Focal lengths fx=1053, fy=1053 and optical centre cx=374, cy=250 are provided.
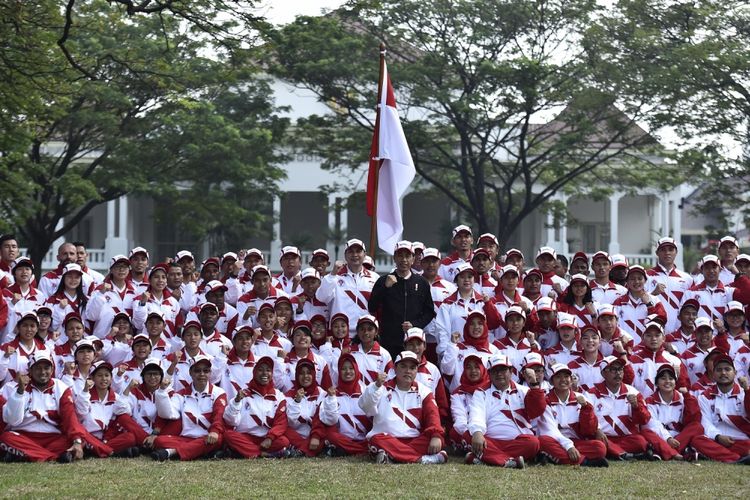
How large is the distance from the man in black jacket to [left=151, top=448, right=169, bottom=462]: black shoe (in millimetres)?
2437

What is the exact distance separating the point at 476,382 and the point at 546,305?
123 centimetres

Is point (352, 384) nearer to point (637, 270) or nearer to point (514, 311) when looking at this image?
point (514, 311)

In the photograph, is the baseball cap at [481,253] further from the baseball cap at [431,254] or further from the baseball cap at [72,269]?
the baseball cap at [72,269]

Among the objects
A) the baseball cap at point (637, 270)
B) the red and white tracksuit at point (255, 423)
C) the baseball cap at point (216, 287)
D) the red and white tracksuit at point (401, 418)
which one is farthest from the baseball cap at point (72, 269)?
the baseball cap at point (637, 270)

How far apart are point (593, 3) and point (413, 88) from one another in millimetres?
4159

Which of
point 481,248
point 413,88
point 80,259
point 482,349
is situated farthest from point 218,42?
point 413,88

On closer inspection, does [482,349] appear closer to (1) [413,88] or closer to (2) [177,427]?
(2) [177,427]

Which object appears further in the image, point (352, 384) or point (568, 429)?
point (352, 384)

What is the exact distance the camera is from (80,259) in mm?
11805

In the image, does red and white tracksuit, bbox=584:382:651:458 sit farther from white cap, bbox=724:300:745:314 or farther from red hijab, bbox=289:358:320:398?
red hijab, bbox=289:358:320:398

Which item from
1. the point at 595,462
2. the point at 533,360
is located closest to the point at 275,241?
the point at 533,360

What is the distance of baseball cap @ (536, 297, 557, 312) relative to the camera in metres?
10.5

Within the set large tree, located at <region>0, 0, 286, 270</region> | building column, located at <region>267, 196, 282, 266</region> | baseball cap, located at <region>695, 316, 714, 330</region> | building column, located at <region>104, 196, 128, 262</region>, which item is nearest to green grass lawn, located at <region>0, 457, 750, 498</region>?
baseball cap, located at <region>695, 316, 714, 330</region>

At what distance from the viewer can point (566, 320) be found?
10266 millimetres
